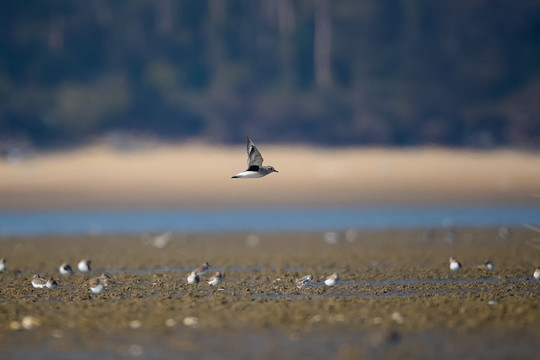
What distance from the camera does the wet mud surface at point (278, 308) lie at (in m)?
13.2

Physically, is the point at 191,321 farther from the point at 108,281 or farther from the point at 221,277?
the point at 108,281

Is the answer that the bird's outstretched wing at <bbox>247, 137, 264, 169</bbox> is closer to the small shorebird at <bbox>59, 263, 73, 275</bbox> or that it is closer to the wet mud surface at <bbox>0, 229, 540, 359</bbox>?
the wet mud surface at <bbox>0, 229, 540, 359</bbox>

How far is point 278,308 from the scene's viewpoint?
52.9 ft

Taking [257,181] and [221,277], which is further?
[257,181]

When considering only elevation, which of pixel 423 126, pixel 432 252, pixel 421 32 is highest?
pixel 421 32

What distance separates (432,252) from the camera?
1101 inches

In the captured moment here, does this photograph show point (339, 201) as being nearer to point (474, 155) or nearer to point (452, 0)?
point (474, 155)

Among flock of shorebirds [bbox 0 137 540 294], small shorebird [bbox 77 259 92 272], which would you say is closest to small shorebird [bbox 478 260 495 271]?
flock of shorebirds [bbox 0 137 540 294]

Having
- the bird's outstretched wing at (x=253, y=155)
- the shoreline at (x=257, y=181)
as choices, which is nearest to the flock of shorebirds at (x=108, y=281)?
the bird's outstretched wing at (x=253, y=155)

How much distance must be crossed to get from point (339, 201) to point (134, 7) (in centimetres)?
3792

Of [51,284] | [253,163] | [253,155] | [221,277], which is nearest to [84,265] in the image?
[51,284]

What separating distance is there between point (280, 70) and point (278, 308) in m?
64.3

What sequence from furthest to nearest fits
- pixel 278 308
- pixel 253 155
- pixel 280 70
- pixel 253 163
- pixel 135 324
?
pixel 280 70
pixel 253 163
pixel 253 155
pixel 278 308
pixel 135 324

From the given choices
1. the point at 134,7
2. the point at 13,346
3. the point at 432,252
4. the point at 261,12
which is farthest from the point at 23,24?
the point at 13,346
